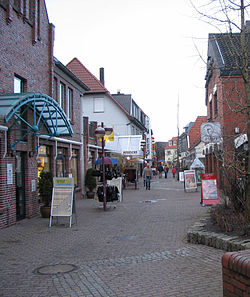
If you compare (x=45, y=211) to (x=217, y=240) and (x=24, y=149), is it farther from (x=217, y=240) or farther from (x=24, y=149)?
(x=217, y=240)

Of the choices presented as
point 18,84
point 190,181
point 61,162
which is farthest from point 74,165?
point 18,84

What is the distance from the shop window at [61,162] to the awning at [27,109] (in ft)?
5.54

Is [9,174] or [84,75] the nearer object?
[9,174]

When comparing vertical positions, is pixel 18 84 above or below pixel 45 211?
above

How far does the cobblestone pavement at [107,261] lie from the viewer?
5.05 metres

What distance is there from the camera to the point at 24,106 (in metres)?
12.2

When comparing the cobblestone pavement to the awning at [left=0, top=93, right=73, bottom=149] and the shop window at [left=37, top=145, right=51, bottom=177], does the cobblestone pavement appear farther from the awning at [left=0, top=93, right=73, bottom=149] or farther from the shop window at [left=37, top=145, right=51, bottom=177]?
the shop window at [left=37, top=145, right=51, bottom=177]

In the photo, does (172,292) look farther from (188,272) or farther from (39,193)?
(39,193)

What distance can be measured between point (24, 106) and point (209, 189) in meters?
7.48

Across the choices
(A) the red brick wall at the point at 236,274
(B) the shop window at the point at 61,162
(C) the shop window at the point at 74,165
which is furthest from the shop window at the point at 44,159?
(A) the red brick wall at the point at 236,274

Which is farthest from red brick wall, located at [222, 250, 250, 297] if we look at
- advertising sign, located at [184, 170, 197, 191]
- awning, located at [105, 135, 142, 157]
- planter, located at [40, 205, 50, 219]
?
awning, located at [105, 135, 142, 157]

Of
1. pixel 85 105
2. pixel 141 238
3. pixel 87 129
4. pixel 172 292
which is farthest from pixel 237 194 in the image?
pixel 85 105

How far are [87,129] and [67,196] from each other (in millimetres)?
10720

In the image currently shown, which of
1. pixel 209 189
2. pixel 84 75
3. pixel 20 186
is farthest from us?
pixel 84 75
